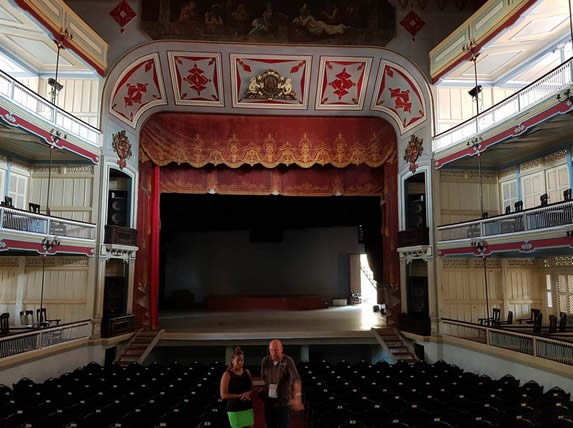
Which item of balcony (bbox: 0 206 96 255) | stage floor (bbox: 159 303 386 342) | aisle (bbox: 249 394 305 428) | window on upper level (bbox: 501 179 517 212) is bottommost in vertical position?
aisle (bbox: 249 394 305 428)

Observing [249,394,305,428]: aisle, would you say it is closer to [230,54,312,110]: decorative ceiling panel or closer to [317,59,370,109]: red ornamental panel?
[230,54,312,110]: decorative ceiling panel

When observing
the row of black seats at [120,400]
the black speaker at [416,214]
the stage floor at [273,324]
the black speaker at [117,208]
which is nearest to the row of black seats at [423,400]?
the row of black seats at [120,400]

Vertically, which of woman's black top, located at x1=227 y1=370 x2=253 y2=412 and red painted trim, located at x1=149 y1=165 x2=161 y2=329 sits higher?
red painted trim, located at x1=149 y1=165 x2=161 y2=329

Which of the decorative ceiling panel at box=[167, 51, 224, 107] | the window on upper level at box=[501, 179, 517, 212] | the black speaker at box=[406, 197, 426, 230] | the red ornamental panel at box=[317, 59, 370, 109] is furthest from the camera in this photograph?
the red ornamental panel at box=[317, 59, 370, 109]

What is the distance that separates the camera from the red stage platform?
84.9 ft

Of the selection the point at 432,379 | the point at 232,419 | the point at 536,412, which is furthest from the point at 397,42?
the point at 232,419

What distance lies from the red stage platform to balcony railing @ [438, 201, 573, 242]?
1132 centimetres

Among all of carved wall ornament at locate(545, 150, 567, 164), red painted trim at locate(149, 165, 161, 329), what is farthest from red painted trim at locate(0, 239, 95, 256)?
carved wall ornament at locate(545, 150, 567, 164)

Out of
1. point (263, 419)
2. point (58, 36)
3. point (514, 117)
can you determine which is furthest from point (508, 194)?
point (58, 36)

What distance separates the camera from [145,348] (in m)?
16.5

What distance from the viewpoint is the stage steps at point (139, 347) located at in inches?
626

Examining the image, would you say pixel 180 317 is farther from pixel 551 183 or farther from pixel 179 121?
pixel 551 183

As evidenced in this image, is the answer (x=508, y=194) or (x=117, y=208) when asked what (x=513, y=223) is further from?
(x=117, y=208)

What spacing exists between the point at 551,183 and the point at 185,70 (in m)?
14.1
